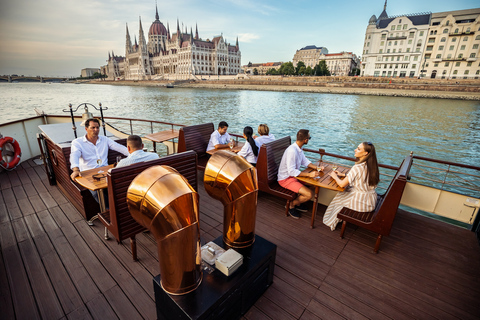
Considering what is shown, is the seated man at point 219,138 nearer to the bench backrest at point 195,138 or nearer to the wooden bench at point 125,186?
the bench backrest at point 195,138

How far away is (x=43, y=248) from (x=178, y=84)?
287ft

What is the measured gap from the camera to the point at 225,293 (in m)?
1.72

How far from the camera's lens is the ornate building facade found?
193 feet

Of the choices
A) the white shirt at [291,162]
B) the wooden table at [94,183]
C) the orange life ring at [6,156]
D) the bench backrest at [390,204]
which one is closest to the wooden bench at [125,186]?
the wooden table at [94,183]

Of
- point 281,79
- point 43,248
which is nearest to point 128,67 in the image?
point 281,79

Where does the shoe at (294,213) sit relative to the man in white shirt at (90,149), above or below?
below

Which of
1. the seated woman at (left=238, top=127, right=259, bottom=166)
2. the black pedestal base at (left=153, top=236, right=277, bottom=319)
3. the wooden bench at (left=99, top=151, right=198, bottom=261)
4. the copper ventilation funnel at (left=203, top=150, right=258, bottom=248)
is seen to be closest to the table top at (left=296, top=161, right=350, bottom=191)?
the seated woman at (left=238, top=127, right=259, bottom=166)

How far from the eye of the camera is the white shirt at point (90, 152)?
11.1 feet

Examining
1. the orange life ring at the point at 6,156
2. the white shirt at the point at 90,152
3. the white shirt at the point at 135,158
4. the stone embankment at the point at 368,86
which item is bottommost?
the orange life ring at the point at 6,156

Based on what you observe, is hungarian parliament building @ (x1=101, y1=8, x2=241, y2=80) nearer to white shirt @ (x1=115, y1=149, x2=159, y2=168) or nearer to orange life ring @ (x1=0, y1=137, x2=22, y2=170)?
orange life ring @ (x1=0, y1=137, x2=22, y2=170)

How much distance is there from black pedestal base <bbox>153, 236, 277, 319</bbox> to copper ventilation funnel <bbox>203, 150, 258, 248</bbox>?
179 mm

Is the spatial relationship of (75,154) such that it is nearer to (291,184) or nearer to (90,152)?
(90,152)

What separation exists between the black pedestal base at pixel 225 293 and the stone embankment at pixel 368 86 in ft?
186

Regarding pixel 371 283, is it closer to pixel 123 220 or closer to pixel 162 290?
pixel 162 290
